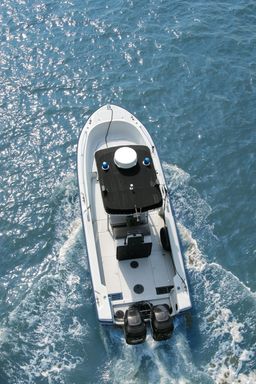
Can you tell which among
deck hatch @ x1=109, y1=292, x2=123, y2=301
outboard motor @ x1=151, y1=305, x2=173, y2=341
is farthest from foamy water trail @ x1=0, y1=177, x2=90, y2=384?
outboard motor @ x1=151, y1=305, x2=173, y2=341

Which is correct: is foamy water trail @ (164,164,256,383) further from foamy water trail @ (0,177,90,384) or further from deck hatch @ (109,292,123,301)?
foamy water trail @ (0,177,90,384)

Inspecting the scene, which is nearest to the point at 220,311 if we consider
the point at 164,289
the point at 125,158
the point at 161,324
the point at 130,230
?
the point at 164,289

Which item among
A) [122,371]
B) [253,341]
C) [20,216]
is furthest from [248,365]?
[20,216]

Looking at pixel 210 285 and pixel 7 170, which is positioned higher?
pixel 7 170

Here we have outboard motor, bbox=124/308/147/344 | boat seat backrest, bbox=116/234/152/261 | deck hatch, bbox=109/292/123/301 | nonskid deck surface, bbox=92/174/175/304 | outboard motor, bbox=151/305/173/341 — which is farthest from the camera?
nonskid deck surface, bbox=92/174/175/304

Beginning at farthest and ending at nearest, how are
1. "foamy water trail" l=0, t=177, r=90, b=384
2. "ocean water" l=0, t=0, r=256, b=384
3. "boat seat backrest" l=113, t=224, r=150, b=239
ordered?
"boat seat backrest" l=113, t=224, r=150, b=239 < "ocean water" l=0, t=0, r=256, b=384 < "foamy water trail" l=0, t=177, r=90, b=384

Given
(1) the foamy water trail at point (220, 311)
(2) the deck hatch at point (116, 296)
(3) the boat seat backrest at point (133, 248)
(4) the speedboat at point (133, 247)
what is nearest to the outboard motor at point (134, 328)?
(4) the speedboat at point (133, 247)

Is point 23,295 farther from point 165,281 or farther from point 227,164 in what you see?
point 227,164
